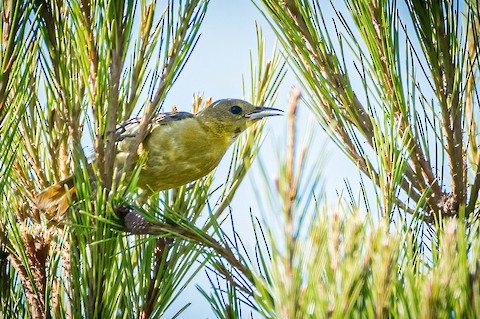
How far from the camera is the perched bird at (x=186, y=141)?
3.47 m

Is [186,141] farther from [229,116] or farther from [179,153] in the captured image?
[229,116]

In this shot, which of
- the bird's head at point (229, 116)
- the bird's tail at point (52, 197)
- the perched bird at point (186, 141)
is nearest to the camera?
the bird's tail at point (52, 197)

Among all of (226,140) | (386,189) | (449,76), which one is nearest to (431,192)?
(449,76)

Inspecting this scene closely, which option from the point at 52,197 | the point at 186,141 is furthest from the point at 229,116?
the point at 52,197

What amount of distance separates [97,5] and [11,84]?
1.03 ft

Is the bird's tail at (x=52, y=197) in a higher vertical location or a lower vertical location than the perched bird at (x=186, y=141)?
lower

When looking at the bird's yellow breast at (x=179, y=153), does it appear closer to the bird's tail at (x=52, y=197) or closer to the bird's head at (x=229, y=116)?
the bird's head at (x=229, y=116)

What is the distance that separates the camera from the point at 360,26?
7.43 feet

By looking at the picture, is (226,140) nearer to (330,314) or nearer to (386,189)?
(386,189)

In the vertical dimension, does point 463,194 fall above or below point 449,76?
below

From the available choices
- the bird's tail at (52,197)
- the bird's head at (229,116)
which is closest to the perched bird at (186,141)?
the bird's head at (229,116)

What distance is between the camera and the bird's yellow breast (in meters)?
3.51

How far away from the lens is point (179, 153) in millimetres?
3740

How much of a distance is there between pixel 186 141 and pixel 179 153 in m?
0.15
